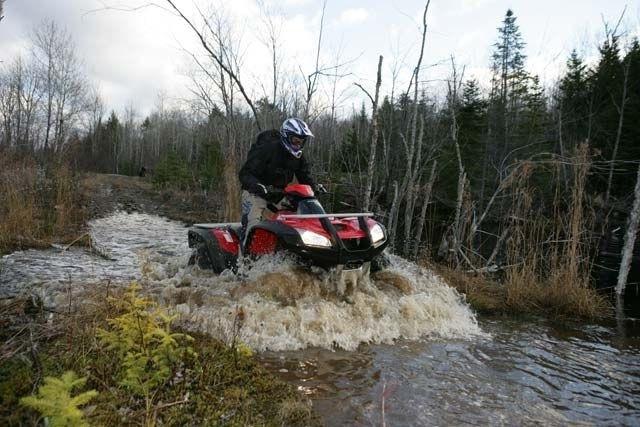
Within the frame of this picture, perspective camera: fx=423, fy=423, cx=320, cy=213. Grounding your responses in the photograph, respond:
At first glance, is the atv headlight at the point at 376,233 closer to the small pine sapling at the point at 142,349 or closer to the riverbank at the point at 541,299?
the riverbank at the point at 541,299

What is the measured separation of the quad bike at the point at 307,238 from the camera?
14.6 feet

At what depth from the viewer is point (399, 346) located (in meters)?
Answer: 4.40

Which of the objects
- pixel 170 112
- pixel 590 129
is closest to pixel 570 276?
pixel 590 129

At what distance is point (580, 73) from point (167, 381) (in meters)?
32.1

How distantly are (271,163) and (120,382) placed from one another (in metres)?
3.59

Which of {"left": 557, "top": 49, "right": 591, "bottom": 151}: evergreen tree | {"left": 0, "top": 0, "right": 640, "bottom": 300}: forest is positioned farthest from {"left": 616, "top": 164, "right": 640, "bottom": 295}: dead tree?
{"left": 557, "top": 49, "right": 591, "bottom": 151}: evergreen tree

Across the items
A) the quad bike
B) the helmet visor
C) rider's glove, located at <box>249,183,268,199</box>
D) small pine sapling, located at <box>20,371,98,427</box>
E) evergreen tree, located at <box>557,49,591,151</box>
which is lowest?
small pine sapling, located at <box>20,371,98,427</box>

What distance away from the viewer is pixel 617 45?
24.6 meters

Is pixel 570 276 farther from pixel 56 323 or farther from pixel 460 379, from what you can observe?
pixel 56 323

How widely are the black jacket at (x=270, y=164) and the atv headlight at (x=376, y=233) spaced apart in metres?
1.43

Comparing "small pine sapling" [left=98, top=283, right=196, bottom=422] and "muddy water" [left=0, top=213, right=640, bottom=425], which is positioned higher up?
"small pine sapling" [left=98, top=283, right=196, bottom=422]

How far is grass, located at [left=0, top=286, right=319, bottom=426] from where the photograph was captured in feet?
8.14

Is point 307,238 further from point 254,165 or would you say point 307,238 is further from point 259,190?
point 254,165

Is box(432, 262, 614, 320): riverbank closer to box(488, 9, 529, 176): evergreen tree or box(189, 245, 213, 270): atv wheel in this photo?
box(189, 245, 213, 270): atv wheel
